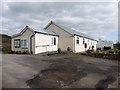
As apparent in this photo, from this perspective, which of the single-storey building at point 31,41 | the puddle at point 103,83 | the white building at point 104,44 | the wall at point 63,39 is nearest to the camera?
the puddle at point 103,83

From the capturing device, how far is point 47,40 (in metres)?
28.3

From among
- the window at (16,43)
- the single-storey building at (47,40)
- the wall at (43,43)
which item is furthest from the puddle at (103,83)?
the window at (16,43)

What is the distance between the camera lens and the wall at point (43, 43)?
25.8 metres

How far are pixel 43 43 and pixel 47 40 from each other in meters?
1.27

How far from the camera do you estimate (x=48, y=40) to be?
28.5 m

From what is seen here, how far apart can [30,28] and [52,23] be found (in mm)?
7640

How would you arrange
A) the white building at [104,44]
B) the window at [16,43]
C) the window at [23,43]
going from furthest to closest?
the white building at [104,44] < the window at [16,43] < the window at [23,43]

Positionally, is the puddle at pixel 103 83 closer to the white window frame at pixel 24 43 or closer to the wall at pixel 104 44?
the white window frame at pixel 24 43

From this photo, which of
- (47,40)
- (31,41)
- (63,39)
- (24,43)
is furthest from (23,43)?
(63,39)

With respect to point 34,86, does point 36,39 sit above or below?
above

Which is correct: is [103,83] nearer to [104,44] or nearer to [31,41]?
[31,41]

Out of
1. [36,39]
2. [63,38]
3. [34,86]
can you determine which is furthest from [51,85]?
[63,38]

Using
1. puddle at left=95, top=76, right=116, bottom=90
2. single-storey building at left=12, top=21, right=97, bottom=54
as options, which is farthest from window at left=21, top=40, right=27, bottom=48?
puddle at left=95, top=76, right=116, bottom=90

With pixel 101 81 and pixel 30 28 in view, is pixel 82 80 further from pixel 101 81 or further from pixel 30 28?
pixel 30 28
